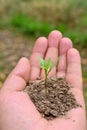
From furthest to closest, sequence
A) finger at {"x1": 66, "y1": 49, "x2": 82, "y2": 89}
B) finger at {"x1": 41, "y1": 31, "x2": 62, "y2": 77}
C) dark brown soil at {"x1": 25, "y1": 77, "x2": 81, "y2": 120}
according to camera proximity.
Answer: finger at {"x1": 41, "y1": 31, "x2": 62, "y2": 77} → finger at {"x1": 66, "y1": 49, "x2": 82, "y2": 89} → dark brown soil at {"x1": 25, "y1": 77, "x2": 81, "y2": 120}

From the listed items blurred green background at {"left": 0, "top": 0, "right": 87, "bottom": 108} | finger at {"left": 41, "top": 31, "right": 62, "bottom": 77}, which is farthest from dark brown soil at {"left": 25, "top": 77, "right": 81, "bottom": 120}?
blurred green background at {"left": 0, "top": 0, "right": 87, "bottom": 108}

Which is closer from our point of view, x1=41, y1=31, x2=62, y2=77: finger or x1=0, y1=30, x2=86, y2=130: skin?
x1=0, y1=30, x2=86, y2=130: skin

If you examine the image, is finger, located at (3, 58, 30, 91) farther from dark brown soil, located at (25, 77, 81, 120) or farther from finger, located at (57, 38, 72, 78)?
finger, located at (57, 38, 72, 78)

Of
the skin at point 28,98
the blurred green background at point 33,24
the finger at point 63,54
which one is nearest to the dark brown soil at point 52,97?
the skin at point 28,98

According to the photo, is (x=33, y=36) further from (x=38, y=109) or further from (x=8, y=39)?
(x=38, y=109)

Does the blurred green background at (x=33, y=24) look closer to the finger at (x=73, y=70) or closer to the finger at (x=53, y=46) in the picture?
the finger at (x=53, y=46)
